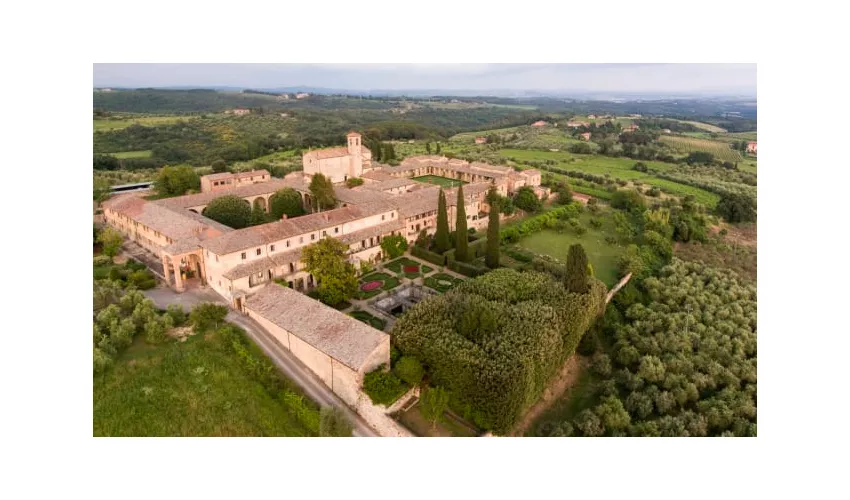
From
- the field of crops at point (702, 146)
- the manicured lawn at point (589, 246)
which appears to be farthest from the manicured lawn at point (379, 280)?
the field of crops at point (702, 146)

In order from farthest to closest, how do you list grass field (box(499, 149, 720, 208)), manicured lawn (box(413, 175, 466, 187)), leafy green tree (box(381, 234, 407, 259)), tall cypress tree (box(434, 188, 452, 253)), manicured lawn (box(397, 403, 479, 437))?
manicured lawn (box(413, 175, 466, 187)) < grass field (box(499, 149, 720, 208)) < tall cypress tree (box(434, 188, 452, 253)) < leafy green tree (box(381, 234, 407, 259)) < manicured lawn (box(397, 403, 479, 437))

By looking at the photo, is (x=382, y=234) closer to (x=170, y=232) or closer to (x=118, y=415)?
(x=170, y=232)

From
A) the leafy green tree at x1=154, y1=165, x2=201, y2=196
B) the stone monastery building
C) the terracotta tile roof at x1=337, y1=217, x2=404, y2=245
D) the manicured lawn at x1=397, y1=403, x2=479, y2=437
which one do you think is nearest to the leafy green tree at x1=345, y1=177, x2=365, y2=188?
the stone monastery building

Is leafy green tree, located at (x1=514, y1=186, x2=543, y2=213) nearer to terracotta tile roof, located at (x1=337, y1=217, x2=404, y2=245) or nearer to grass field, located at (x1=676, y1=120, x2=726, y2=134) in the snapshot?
terracotta tile roof, located at (x1=337, y1=217, x2=404, y2=245)

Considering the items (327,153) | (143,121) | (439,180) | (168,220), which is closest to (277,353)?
(168,220)

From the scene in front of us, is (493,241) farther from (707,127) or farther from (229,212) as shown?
(707,127)
